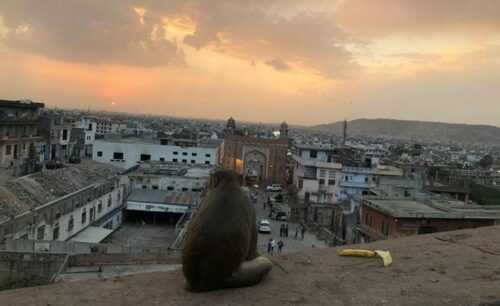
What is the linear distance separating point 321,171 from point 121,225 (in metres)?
18.0

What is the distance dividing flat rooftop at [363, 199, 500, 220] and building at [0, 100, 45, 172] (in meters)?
28.1

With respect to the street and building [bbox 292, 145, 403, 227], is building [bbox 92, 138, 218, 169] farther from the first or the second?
the street

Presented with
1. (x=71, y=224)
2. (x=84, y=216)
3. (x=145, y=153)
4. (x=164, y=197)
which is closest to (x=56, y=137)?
(x=145, y=153)

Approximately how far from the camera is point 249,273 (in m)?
4.93

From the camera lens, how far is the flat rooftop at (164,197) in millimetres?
31188

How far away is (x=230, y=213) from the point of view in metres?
4.69

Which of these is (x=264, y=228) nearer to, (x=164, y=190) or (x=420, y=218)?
(x=164, y=190)

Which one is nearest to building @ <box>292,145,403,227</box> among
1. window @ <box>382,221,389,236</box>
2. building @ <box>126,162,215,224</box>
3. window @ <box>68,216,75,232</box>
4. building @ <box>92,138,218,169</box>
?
building @ <box>126,162,215,224</box>

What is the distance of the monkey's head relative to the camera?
16.1 feet

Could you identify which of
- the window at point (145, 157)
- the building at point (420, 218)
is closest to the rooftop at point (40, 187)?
the window at point (145, 157)

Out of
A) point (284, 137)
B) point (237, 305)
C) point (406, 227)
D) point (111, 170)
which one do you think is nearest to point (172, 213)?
point (111, 170)

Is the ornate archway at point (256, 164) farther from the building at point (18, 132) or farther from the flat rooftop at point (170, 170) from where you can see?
the building at point (18, 132)

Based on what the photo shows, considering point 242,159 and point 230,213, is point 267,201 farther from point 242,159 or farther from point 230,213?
point 230,213

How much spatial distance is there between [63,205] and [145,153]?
2434cm
